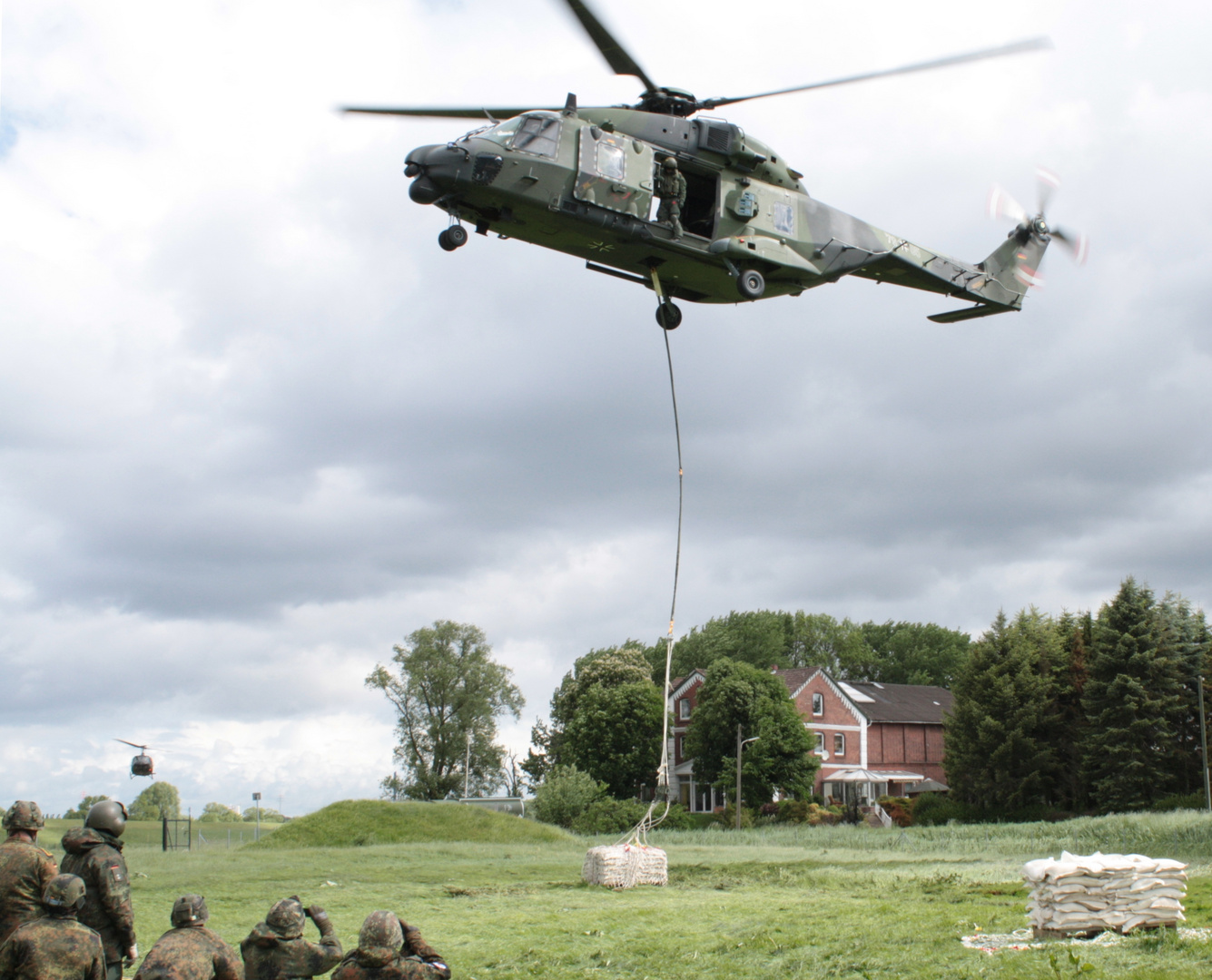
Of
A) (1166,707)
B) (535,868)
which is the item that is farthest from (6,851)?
(1166,707)

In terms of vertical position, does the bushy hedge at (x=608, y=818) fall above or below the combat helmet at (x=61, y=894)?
below

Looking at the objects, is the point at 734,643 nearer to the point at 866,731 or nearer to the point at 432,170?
the point at 866,731

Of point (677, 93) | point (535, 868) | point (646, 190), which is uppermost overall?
point (677, 93)

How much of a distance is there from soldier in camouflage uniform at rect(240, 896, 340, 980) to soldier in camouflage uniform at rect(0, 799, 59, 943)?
70.2 inches

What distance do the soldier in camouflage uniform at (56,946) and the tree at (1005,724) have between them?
163 feet

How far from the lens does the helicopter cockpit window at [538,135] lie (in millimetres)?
14086

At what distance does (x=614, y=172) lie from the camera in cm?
→ 1438

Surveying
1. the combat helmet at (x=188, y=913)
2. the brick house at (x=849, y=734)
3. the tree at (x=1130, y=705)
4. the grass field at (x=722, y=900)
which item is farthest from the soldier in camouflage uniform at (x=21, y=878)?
the brick house at (x=849, y=734)

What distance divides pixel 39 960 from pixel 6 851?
5.76ft

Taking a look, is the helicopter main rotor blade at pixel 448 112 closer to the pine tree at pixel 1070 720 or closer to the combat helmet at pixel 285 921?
the combat helmet at pixel 285 921

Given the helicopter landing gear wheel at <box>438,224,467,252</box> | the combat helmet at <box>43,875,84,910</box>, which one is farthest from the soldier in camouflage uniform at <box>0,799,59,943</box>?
the helicopter landing gear wheel at <box>438,224,467,252</box>

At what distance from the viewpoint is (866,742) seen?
71312 mm

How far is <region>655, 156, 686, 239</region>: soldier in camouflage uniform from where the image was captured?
14.9 m

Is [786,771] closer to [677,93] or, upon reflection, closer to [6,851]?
[677,93]
